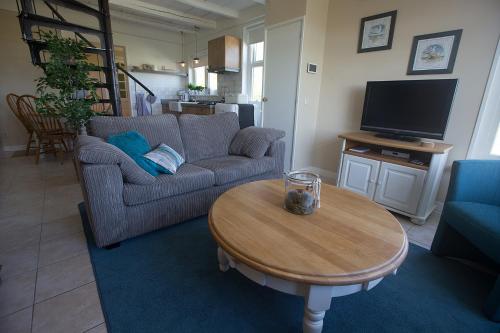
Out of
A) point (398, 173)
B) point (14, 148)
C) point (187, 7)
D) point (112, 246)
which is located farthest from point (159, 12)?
point (398, 173)

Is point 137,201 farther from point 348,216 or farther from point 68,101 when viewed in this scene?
point 68,101

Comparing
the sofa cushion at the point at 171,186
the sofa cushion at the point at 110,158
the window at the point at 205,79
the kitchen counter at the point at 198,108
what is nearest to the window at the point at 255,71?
the kitchen counter at the point at 198,108

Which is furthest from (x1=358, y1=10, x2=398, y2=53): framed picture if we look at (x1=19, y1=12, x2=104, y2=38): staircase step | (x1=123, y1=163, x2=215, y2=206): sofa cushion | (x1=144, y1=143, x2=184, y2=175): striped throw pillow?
(x1=19, y1=12, x2=104, y2=38): staircase step

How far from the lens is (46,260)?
146cm

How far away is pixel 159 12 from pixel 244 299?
18.1 feet

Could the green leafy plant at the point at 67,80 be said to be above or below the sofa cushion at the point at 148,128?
above

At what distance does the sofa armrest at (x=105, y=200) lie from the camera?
1398mm

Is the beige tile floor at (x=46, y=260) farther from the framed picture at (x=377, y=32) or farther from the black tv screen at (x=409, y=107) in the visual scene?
the framed picture at (x=377, y=32)

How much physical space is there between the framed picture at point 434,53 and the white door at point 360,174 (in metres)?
1.04

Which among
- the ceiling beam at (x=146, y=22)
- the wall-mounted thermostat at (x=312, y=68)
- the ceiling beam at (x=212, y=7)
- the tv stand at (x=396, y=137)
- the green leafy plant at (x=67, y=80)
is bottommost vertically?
the tv stand at (x=396, y=137)

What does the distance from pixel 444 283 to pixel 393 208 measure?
94 centimetres

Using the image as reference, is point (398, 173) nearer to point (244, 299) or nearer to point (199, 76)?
point (244, 299)

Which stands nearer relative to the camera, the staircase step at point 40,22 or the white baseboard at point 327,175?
the staircase step at point 40,22

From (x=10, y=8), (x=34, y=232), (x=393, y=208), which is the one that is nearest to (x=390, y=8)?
(x=393, y=208)
